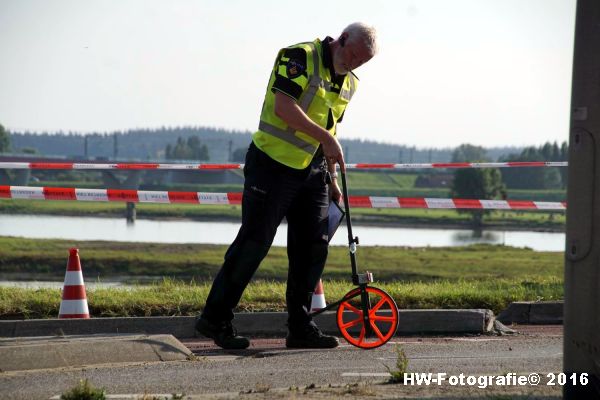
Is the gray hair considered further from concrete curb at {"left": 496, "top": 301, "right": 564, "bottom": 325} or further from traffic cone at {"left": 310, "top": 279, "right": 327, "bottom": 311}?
concrete curb at {"left": 496, "top": 301, "right": 564, "bottom": 325}

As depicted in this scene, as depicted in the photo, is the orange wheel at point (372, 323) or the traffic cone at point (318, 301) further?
the traffic cone at point (318, 301)

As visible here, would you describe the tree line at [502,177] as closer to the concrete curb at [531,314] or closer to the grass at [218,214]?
the grass at [218,214]

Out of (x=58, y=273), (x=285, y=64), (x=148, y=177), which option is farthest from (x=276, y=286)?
(x=148, y=177)

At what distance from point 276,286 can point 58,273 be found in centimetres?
1746

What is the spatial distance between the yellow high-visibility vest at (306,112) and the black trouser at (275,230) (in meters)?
0.07

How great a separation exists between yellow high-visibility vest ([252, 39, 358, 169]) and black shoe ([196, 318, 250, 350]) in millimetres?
1073

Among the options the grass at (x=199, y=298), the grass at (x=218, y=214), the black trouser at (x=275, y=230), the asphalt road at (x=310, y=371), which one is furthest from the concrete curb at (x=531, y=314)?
the grass at (x=218, y=214)

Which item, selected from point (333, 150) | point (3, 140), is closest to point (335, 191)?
point (333, 150)

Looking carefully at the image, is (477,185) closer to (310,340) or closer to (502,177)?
(502,177)

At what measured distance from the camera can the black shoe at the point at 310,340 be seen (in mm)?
7363

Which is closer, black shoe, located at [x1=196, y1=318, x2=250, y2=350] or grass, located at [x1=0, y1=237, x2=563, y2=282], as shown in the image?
black shoe, located at [x1=196, y1=318, x2=250, y2=350]

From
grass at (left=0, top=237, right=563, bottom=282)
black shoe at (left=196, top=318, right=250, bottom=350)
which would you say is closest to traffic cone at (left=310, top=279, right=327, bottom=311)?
black shoe at (left=196, top=318, right=250, bottom=350)

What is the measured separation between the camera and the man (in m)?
6.88

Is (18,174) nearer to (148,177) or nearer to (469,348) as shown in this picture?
(148,177)
